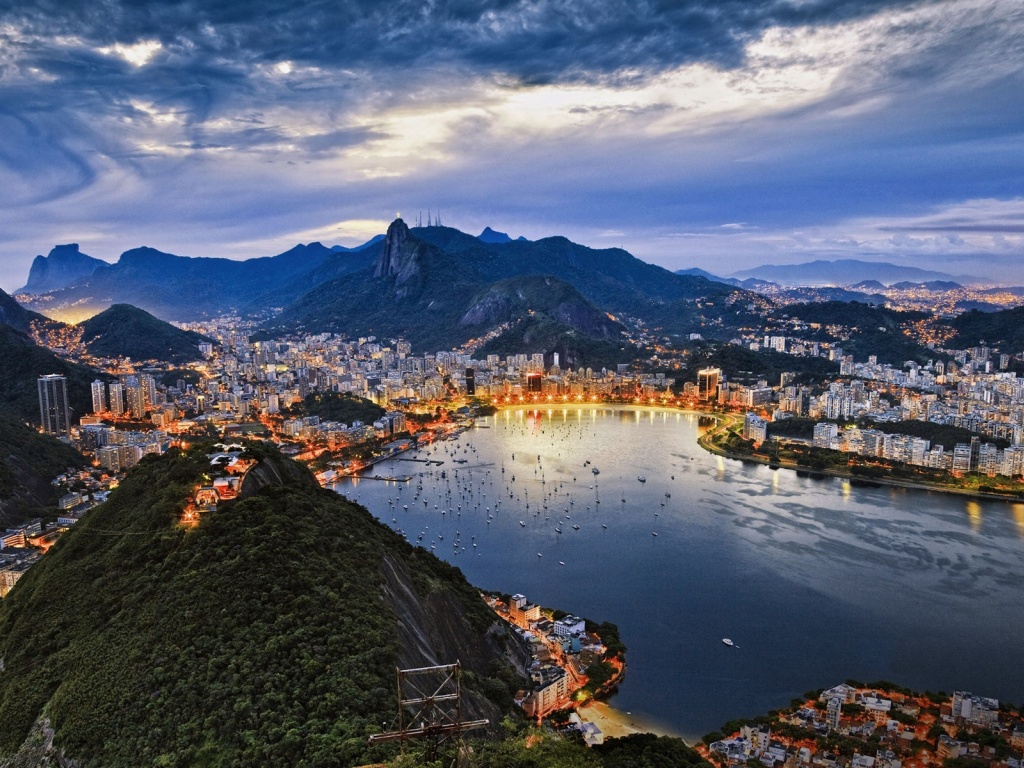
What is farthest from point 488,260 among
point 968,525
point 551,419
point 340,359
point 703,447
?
point 968,525

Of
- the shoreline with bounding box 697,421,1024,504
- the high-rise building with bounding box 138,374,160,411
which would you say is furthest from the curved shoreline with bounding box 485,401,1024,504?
the high-rise building with bounding box 138,374,160,411

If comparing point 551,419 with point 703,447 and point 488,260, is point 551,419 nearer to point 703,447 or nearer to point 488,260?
point 703,447

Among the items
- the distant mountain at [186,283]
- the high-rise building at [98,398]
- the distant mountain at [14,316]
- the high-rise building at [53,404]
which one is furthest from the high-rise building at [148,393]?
the distant mountain at [186,283]

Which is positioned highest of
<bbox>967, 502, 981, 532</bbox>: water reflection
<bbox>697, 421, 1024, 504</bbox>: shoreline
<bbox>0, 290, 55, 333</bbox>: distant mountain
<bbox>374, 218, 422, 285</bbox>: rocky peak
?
<bbox>374, 218, 422, 285</bbox>: rocky peak

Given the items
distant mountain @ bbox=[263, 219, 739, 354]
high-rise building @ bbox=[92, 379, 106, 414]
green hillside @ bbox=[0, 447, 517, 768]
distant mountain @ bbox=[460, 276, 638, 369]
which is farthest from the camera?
distant mountain @ bbox=[263, 219, 739, 354]

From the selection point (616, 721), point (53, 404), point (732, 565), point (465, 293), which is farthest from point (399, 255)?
point (616, 721)

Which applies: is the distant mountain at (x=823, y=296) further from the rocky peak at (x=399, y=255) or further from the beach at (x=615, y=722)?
the beach at (x=615, y=722)

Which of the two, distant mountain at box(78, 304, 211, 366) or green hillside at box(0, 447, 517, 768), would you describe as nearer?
green hillside at box(0, 447, 517, 768)

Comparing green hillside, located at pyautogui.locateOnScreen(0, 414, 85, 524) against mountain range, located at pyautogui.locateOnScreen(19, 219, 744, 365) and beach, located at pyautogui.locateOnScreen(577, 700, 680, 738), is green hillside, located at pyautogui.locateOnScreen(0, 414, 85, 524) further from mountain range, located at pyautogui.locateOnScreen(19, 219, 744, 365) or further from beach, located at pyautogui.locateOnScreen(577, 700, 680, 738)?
mountain range, located at pyautogui.locateOnScreen(19, 219, 744, 365)
